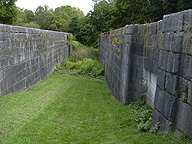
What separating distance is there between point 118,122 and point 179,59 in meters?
2.19

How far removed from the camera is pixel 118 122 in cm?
450

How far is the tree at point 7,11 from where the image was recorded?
31445mm

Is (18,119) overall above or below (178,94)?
below

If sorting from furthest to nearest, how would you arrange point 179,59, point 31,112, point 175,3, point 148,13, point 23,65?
point 148,13 < point 175,3 < point 23,65 < point 31,112 < point 179,59

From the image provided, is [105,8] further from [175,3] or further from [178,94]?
[178,94]

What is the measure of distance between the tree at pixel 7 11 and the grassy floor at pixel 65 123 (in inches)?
1161

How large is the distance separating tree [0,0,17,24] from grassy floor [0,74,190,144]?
29.5m

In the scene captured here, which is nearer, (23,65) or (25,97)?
(25,97)

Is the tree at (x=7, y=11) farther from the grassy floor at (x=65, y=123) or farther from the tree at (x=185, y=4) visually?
the grassy floor at (x=65, y=123)

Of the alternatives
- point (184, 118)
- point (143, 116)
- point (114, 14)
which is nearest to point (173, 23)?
point (184, 118)

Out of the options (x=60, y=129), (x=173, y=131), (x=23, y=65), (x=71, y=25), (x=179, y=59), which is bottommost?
(x=60, y=129)

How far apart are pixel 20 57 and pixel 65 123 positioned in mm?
3502

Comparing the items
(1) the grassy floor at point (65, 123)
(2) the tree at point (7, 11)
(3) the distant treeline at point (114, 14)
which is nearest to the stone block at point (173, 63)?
(1) the grassy floor at point (65, 123)

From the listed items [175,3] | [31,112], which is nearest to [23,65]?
[31,112]
